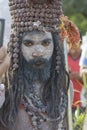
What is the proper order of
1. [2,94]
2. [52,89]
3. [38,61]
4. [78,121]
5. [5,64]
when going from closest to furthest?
[5,64]
[2,94]
[38,61]
[52,89]
[78,121]

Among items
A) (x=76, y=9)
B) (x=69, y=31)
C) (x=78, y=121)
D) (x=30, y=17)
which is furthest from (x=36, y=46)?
(x=76, y=9)

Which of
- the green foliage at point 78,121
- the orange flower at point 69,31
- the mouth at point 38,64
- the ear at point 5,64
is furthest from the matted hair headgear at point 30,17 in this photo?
the green foliage at point 78,121

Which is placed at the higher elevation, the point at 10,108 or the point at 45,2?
the point at 45,2

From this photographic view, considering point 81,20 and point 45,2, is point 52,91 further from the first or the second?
point 81,20

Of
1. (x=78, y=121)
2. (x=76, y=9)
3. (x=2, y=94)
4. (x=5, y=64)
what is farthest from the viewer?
(x=76, y=9)

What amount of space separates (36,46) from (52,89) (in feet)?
1.01

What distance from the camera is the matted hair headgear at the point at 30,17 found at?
15.2 feet

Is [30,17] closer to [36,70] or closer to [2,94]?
[36,70]

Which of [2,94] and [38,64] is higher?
[38,64]

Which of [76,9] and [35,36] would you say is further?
[76,9]

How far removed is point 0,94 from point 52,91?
0.40m

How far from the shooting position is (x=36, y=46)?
4660 millimetres

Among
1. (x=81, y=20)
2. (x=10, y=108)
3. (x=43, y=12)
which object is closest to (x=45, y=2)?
(x=43, y=12)

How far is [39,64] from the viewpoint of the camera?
183 inches
